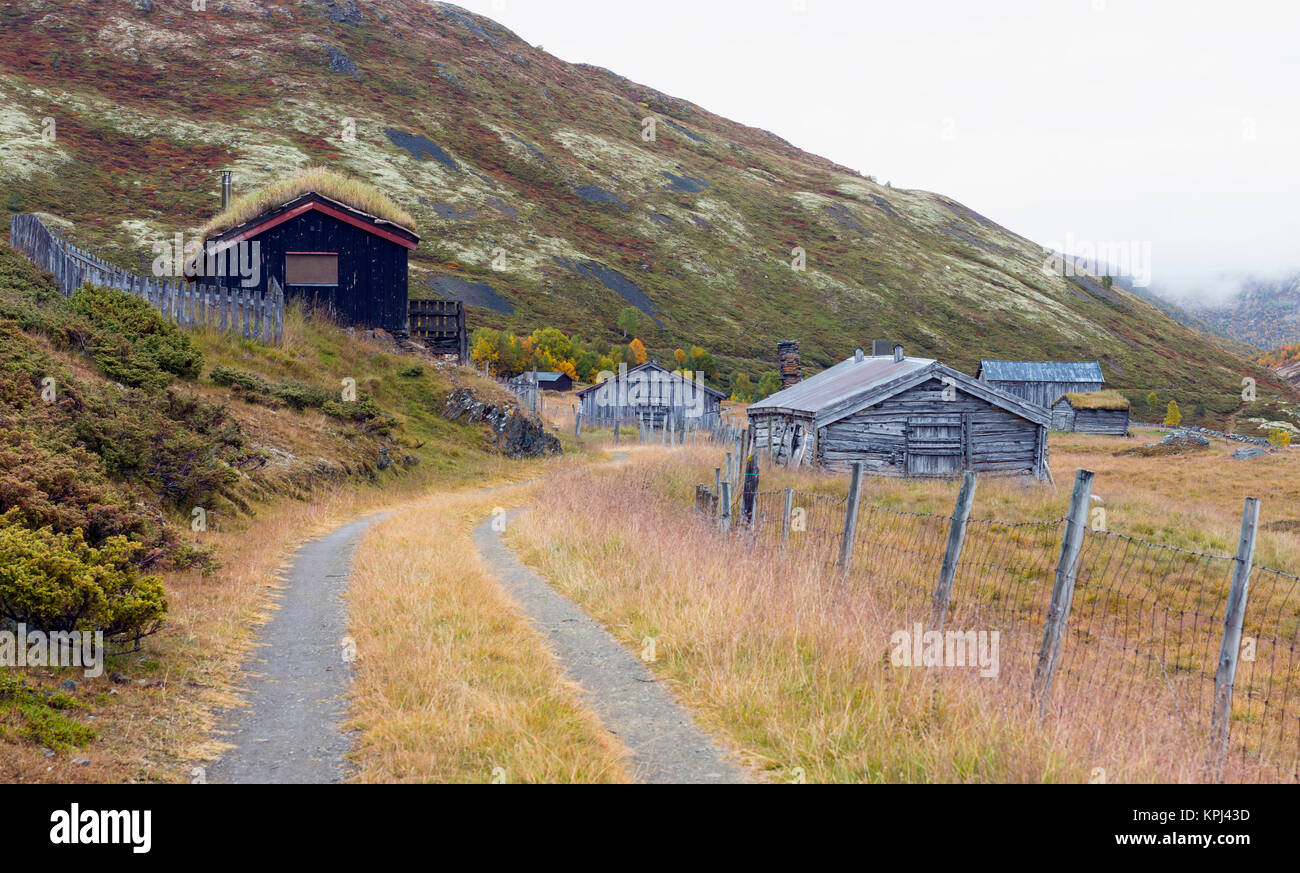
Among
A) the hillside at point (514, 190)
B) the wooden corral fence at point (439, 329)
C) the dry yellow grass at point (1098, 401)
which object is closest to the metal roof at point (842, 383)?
the wooden corral fence at point (439, 329)

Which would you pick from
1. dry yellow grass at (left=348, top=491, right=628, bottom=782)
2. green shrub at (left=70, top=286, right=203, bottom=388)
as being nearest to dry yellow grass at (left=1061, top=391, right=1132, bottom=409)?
green shrub at (left=70, top=286, right=203, bottom=388)

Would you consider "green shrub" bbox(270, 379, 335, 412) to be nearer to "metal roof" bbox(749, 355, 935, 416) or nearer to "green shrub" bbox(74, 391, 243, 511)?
"green shrub" bbox(74, 391, 243, 511)

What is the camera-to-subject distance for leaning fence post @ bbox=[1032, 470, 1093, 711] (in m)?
6.44

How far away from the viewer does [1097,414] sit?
78.7m

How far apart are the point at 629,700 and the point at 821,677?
1.49 meters

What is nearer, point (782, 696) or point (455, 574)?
point (782, 696)

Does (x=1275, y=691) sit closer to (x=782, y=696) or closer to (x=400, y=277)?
(x=782, y=696)

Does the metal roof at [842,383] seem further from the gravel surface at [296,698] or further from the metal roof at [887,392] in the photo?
the gravel surface at [296,698]

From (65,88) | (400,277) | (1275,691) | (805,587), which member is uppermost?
(65,88)

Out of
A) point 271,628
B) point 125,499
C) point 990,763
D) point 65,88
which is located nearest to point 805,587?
point 990,763

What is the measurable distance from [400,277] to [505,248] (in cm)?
7832

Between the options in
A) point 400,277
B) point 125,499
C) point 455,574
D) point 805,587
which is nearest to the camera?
point 805,587

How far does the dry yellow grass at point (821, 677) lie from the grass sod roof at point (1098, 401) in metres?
69.4

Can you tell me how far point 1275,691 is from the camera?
408 inches
